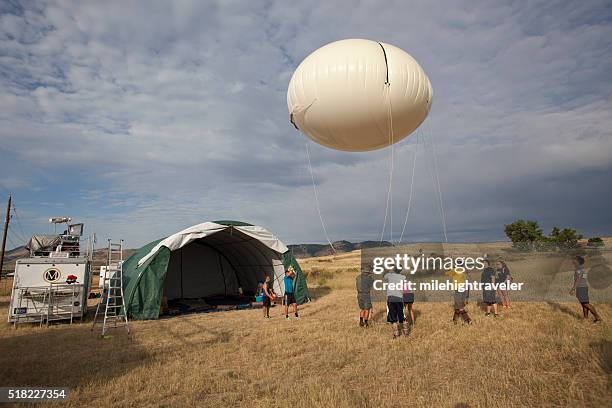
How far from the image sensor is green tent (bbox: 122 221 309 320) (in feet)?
43.2

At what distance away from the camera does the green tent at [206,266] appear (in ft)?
43.2

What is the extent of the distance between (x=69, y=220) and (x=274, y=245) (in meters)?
10.5

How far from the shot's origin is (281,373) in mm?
6457

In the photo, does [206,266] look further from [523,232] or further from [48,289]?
[523,232]

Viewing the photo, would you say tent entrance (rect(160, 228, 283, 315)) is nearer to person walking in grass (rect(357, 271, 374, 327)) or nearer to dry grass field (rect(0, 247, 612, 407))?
dry grass field (rect(0, 247, 612, 407))

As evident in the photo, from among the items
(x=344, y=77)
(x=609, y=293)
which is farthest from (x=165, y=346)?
(x=609, y=293)

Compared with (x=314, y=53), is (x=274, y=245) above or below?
below

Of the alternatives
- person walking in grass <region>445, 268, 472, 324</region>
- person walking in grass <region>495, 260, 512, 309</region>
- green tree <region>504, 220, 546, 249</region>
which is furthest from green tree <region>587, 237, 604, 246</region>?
person walking in grass <region>445, 268, 472, 324</region>

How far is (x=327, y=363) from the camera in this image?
6969 millimetres

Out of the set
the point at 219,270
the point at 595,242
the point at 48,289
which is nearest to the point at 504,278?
the point at 219,270

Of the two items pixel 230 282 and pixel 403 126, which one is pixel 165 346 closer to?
pixel 403 126

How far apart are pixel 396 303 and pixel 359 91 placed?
526 centimetres

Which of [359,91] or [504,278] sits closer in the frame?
[359,91]

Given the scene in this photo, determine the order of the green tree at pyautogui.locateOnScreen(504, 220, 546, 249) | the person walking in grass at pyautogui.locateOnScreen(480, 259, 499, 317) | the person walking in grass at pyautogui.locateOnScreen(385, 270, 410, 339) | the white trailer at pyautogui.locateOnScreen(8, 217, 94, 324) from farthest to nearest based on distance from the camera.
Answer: the green tree at pyautogui.locateOnScreen(504, 220, 546, 249) → the white trailer at pyautogui.locateOnScreen(8, 217, 94, 324) → the person walking in grass at pyautogui.locateOnScreen(480, 259, 499, 317) → the person walking in grass at pyautogui.locateOnScreen(385, 270, 410, 339)
